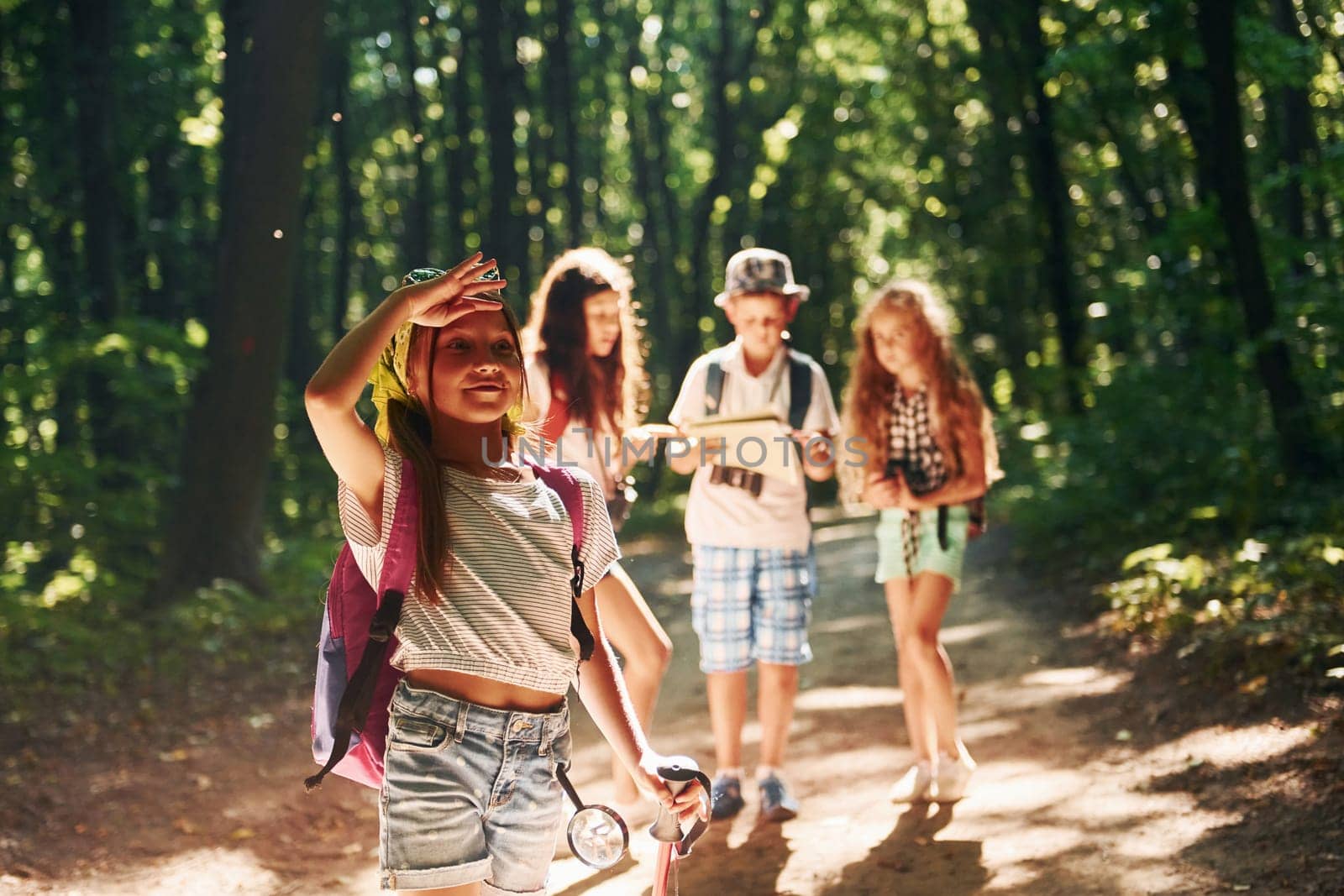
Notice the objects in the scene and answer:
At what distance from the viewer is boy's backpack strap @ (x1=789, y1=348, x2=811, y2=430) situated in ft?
20.2

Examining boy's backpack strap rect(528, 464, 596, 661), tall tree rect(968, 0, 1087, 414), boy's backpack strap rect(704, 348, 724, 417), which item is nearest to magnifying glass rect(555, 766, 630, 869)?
boy's backpack strap rect(528, 464, 596, 661)

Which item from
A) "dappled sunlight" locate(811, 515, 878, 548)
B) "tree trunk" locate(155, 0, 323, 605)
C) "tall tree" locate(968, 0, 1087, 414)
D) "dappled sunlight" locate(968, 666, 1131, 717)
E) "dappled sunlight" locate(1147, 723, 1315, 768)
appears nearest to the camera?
"dappled sunlight" locate(1147, 723, 1315, 768)

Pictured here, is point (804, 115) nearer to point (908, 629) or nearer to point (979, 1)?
point (979, 1)

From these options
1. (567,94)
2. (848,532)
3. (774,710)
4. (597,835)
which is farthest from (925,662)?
(567,94)

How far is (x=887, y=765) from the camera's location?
6863 millimetres

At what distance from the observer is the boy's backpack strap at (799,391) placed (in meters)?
6.17

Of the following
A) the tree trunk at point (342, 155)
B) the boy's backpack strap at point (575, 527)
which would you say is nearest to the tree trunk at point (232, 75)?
the boy's backpack strap at point (575, 527)

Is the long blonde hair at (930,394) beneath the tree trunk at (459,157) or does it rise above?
beneath

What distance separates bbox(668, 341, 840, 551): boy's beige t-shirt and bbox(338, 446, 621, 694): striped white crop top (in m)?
3.01

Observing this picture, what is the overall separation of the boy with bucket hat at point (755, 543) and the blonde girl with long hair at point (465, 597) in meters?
2.97

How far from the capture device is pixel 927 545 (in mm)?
6027

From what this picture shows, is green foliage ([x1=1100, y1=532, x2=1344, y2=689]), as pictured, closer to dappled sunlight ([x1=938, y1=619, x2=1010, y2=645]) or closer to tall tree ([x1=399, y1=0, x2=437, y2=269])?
dappled sunlight ([x1=938, y1=619, x2=1010, y2=645])

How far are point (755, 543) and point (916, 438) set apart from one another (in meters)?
0.88

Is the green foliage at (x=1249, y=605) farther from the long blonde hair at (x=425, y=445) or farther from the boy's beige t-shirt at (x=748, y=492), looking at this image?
the long blonde hair at (x=425, y=445)
